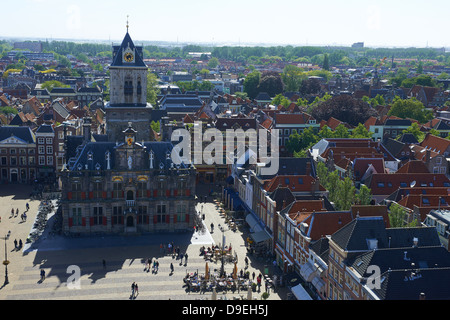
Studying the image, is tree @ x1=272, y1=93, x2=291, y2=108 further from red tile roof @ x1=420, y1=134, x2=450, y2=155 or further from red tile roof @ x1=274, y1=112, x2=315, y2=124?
red tile roof @ x1=420, y1=134, x2=450, y2=155

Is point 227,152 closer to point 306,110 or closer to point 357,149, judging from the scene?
point 357,149

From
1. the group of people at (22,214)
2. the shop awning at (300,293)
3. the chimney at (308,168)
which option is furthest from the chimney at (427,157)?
the group of people at (22,214)

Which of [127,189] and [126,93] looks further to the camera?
[126,93]

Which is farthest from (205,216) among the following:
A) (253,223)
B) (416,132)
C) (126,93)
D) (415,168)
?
(416,132)

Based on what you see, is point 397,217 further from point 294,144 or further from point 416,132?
point 416,132

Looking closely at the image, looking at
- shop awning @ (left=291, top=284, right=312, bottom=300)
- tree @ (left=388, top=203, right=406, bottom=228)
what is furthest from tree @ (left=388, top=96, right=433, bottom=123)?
shop awning @ (left=291, top=284, right=312, bottom=300)
